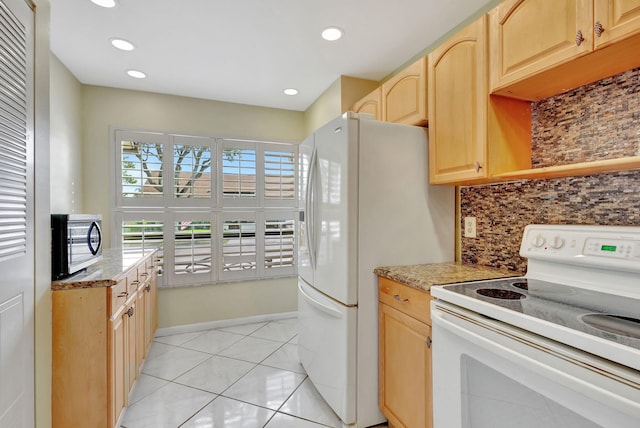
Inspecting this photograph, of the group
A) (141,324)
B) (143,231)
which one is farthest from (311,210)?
(143,231)

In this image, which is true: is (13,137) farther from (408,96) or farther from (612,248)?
(612,248)

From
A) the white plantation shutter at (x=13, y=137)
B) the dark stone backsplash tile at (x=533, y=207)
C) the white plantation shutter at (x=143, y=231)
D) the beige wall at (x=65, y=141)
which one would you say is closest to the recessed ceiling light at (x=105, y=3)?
the white plantation shutter at (x=13, y=137)

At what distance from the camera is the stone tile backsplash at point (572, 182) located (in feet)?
4.03

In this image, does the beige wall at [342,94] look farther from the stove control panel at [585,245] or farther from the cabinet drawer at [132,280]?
the cabinet drawer at [132,280]

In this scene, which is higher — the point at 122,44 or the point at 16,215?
the point at 122,44

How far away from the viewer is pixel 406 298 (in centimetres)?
152

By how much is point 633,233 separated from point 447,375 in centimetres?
84

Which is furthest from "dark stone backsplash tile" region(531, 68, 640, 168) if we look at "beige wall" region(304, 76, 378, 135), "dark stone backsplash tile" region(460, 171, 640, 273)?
"beige wall" region(304, 76, 378, 135)

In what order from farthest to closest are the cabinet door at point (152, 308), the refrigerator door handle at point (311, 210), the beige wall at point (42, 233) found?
the cabinet door at point (152, 308), the refrigerator door handle at point (311, 210), the beige wall at point (42, 233)

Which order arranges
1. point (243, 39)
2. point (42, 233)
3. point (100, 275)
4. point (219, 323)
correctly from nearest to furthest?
point (42, 233)
point (100, 275)
point (243, 39)
point (219, 323)

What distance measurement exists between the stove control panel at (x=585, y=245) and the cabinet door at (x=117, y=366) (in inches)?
80.9

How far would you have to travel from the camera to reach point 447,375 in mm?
1185

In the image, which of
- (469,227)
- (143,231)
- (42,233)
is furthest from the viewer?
(143,231)

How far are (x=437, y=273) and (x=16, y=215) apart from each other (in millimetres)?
1875
